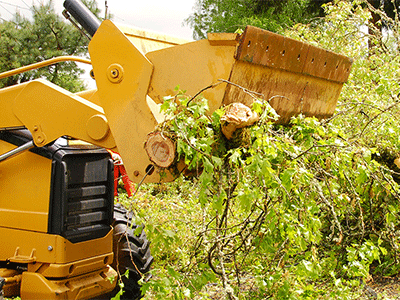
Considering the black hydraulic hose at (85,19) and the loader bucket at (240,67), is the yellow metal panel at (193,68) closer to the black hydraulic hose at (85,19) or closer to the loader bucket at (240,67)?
the loader bucket at (240,67)

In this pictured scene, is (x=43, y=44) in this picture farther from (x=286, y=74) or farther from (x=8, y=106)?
(x=286, y=74)

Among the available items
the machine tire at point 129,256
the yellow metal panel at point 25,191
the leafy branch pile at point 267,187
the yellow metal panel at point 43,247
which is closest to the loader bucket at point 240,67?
the leafy branch pile at point 267,187

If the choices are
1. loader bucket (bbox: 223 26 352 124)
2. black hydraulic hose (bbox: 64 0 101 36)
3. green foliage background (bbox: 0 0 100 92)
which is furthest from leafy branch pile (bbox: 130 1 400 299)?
green foliage background (bbox: 0 0 100 92)

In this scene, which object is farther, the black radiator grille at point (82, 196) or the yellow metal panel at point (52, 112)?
the black radiator grille at point (82, 196)

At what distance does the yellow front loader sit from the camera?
263 centimetres

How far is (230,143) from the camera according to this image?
271 centimetres

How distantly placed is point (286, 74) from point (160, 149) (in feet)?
3.36

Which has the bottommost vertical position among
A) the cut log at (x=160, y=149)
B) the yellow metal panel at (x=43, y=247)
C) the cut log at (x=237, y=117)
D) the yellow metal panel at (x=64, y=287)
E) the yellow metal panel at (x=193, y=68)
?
the yellow metal panel at (x=64, y=287)

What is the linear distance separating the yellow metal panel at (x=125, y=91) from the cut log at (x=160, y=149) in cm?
13

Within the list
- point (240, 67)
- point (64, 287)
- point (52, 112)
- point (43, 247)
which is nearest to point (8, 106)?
point (52, 112)

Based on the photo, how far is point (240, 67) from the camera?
2588 mm

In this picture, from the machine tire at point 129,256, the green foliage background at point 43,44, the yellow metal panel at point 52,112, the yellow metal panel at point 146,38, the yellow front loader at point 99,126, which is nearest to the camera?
the yellow front loader at point 99,126

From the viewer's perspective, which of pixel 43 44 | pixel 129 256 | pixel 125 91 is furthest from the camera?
pixel 43 44

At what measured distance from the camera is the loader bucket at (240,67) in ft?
8.31
